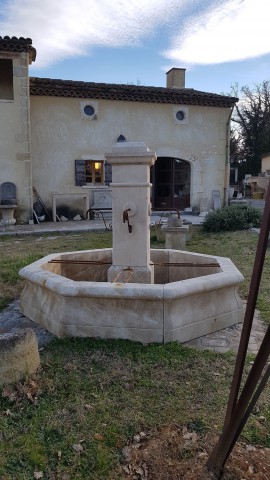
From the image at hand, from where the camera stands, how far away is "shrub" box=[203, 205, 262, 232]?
1145cm

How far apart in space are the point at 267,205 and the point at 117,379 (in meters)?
1.91

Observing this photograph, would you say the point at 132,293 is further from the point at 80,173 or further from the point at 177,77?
the point at 177,77

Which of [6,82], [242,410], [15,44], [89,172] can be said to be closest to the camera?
[242,410]

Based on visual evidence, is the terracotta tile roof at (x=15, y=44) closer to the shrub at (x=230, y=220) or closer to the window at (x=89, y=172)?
the window at (x=89, y=172)

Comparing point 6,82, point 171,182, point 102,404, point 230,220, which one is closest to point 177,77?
point 171,182

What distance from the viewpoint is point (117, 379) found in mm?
2826

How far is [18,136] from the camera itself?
1336cm

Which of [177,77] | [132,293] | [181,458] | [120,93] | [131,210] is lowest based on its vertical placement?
[181,458]

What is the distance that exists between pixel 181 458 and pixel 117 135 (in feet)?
47.7

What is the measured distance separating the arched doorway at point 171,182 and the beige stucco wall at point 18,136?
595cm

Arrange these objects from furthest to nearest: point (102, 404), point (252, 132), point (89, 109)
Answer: point (252, 132) → point (89, 109) → point (102, 404)

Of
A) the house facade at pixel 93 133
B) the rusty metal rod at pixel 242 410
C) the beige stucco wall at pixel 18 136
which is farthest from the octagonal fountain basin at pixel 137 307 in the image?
the house facade at pixel 93 133

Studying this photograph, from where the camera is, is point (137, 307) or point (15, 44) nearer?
point (137, 307)

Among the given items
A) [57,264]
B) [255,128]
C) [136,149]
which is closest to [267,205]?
→ [136,149]
